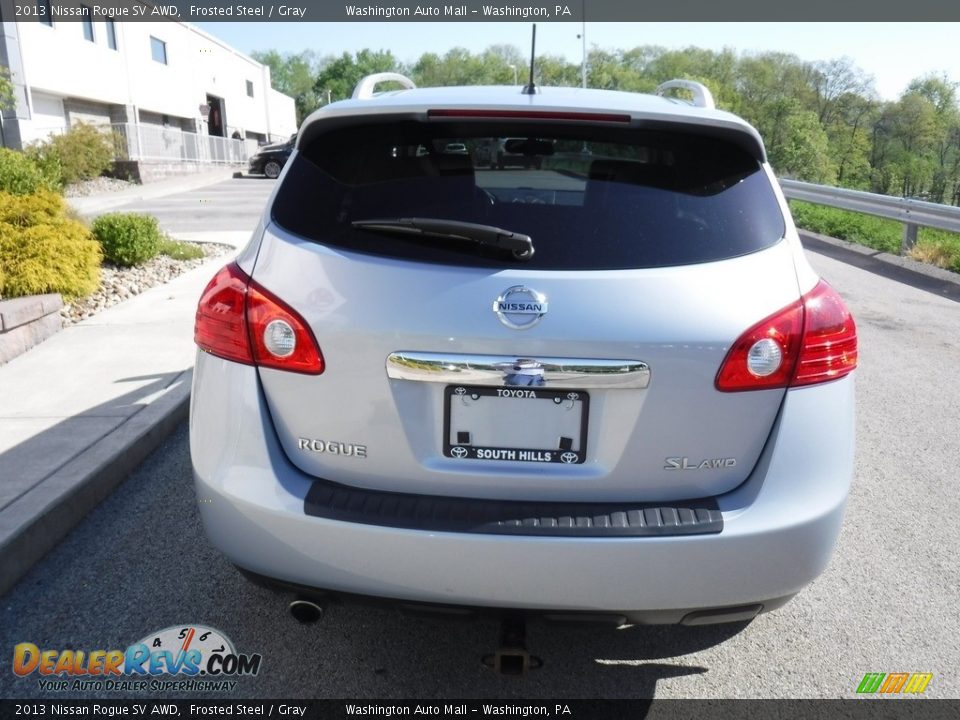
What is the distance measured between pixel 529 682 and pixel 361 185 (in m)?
1.68

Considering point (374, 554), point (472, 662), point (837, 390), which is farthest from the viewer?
point (472, 662)

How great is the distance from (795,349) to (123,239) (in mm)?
8973

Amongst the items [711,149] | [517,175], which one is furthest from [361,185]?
[711,149]

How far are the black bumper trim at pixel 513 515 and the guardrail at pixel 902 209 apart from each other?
10936mm

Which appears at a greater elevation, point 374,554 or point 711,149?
point 711,149

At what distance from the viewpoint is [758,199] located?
7.74ft

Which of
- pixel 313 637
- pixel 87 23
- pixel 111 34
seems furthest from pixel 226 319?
pixel 111 34

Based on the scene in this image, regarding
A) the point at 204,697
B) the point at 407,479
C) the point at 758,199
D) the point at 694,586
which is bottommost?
the point at 204,697

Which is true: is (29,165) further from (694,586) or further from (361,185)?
(694,586)

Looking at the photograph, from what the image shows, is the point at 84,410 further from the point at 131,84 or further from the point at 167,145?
the point at 131,84

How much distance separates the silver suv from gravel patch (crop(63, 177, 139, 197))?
80.1 feet

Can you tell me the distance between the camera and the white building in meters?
28.0

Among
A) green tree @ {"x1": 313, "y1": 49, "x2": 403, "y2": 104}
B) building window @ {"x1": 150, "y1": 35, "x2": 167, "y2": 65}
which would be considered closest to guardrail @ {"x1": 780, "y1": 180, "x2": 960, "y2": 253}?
building window @ {"x1": 150, "y1": 35, "x2": 167, "y2": 65}

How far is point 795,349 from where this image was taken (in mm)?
2168
